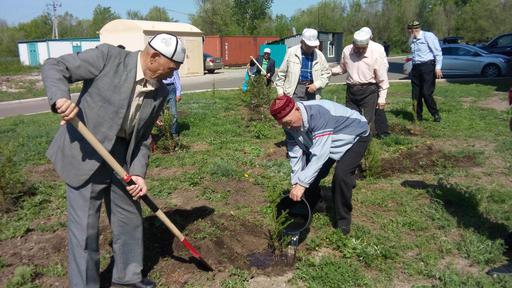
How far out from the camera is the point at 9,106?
50.9 feet

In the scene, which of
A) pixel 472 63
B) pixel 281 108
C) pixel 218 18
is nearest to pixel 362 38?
pixel 281 108

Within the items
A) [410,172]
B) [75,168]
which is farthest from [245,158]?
[75,168]

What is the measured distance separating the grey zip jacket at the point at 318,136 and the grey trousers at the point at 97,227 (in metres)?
1.25

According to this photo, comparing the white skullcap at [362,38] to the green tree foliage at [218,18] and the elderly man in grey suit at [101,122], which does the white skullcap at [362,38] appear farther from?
the green tree foliage at [218,18]

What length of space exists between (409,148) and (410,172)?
3.39 feet

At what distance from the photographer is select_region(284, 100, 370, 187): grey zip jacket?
3285 mm

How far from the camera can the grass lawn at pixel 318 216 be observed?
11.2 ft

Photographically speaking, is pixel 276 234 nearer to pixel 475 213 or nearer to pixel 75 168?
pixel 75 168

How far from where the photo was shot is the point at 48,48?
3703 cm

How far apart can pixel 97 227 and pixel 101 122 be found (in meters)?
0.72

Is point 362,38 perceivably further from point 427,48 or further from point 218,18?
point 218,18

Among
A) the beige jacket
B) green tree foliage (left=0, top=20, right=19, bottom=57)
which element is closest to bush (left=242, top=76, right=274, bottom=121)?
the beige jacket

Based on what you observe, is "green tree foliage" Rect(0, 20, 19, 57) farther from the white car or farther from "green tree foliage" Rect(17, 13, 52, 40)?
the white car

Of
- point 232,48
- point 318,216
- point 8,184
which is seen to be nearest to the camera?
point 318,216
